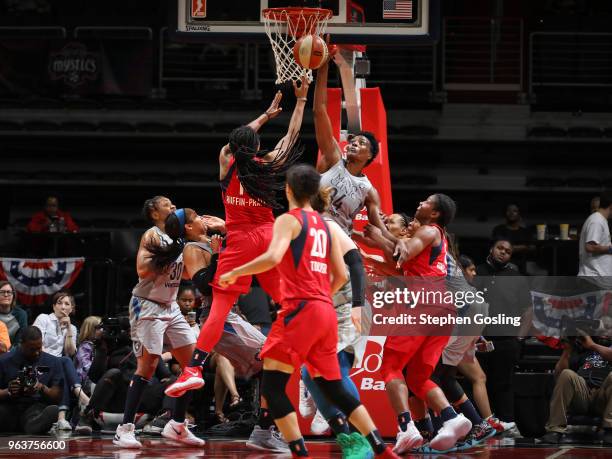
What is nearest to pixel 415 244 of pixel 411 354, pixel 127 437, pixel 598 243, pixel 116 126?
pixel 411 354

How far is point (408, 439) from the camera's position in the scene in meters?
7.38

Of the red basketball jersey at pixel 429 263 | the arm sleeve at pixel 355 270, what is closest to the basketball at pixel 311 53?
the red basketball jersey at pixel 429 263

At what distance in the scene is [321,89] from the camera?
769 centimetres

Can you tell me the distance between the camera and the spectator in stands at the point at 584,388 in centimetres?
876

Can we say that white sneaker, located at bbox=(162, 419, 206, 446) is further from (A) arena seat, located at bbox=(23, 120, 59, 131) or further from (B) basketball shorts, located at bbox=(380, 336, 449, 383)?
(A) arena seat, located at bbox=(23, 120, 59, 131)

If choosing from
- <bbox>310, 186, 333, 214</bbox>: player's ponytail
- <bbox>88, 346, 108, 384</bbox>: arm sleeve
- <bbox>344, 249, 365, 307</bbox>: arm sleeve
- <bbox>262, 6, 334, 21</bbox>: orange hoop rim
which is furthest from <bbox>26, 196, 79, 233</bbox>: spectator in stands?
<bbox>344, 249, 365, 307</bbox>: arm sleeve

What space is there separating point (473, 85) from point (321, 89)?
9893 millimetres

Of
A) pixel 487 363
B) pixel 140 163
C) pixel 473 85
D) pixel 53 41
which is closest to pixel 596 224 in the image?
pixel 487 363

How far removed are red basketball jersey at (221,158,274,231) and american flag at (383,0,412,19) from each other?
2.33 metres

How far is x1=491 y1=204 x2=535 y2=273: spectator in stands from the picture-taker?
1322cm

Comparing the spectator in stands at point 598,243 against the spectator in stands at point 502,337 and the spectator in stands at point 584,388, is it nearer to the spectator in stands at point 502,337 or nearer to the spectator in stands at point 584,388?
the spectator in stands at point 502,337

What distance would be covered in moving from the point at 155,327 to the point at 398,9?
3450 millimetres

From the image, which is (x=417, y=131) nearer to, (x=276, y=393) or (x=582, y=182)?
(x=582, y=182)

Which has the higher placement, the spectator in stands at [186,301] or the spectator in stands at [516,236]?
the spectator in stands at [516,236]
